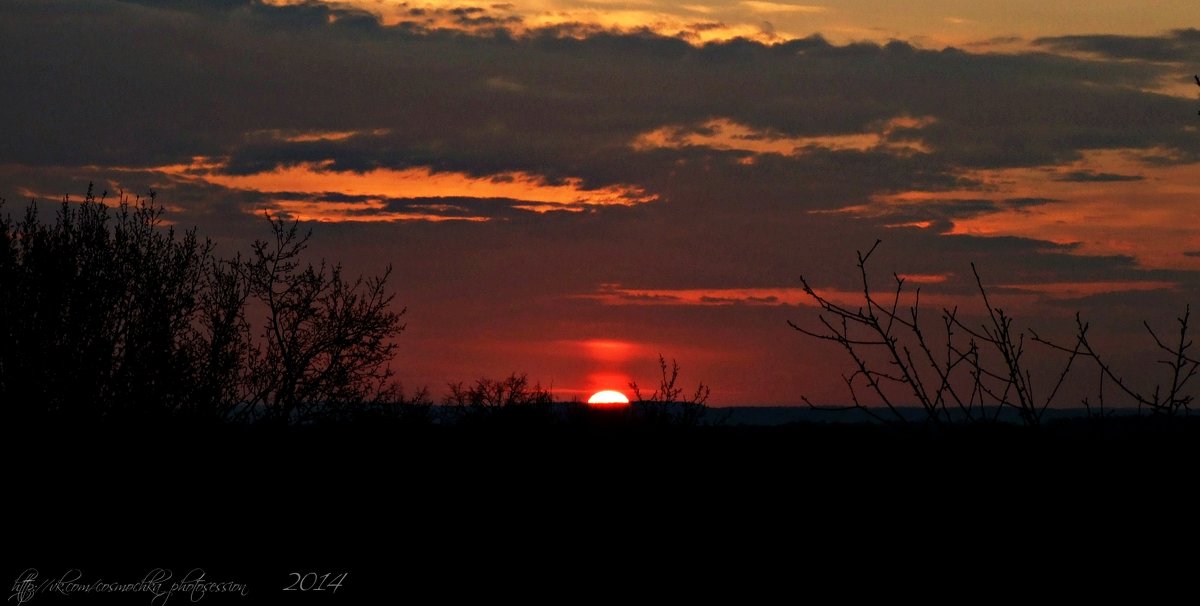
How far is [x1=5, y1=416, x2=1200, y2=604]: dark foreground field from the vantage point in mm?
Result: 6148

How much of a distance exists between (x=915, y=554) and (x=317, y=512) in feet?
15.3

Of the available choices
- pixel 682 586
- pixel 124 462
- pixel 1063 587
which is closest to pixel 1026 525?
pixel 1063 587

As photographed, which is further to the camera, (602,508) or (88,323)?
(88,323)

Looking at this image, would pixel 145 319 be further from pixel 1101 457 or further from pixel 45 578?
pixel 1101 457

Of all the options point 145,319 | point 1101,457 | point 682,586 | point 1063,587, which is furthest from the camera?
point 145,319

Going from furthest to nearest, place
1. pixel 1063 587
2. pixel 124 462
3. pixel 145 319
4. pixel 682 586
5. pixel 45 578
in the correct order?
1. pixel 145 319
2. pixel 124 462
3. pixel 45 578
4. pixel 682 586
5. pixel 1063 587

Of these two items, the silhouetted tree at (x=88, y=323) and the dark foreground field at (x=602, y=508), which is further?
the silhouetted tree at (x=88, y=323)

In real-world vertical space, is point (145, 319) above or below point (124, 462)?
above

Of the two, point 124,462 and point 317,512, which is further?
point 124,462

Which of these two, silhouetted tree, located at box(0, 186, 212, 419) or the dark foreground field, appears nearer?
the dark foreground field

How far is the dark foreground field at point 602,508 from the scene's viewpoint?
6148 millimetres

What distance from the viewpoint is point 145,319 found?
23969mm

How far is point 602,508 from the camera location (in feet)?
25.9

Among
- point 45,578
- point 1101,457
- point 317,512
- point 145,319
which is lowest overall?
point 45,578
